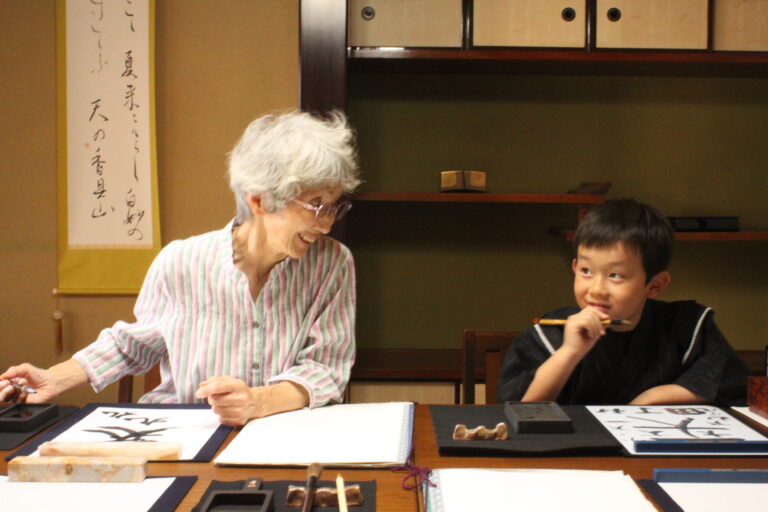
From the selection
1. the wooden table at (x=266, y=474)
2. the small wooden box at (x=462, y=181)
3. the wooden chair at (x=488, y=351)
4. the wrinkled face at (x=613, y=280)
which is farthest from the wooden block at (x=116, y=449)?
the small wooden box at (x=462, y=181)

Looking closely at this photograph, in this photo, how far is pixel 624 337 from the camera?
168cm

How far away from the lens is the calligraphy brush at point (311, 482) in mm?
931

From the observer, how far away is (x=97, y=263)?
2.80 m

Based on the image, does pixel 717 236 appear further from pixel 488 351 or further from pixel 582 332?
pixel 582 332

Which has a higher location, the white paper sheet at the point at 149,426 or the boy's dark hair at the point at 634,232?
the boy's dark hair at the point at 634,232

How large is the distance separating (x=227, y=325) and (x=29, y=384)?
43 centimetres

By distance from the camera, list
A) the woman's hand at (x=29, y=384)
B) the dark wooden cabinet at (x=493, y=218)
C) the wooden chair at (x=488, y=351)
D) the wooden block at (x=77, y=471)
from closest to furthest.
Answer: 1. the wooden block at (x=77, y=471)
2. the woman's hand at (x=29, y=384)
3. the wooden chair at (x=488, y=351)
4. the dark wooden cabinet at (x=493, y=218)

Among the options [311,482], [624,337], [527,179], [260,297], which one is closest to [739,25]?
[527,179]

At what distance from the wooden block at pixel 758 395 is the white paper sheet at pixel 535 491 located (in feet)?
1.58

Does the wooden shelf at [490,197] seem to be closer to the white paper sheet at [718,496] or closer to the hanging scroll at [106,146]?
the hanging scroll at [106,146]

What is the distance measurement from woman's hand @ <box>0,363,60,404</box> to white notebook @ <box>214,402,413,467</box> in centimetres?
48

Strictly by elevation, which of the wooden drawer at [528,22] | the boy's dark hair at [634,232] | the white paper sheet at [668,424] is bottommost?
the white paper sheet at [668,424]

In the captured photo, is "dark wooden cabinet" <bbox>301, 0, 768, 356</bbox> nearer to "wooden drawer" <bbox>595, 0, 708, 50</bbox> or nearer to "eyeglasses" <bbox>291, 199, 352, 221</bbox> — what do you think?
"wooden drawer" <bbox>595, 0, 708, 50</bbox>

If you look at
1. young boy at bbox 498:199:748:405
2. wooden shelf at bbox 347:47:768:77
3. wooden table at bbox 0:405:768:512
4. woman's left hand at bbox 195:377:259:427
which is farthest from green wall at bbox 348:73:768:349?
wooden table at bbox 0:405:768:512
